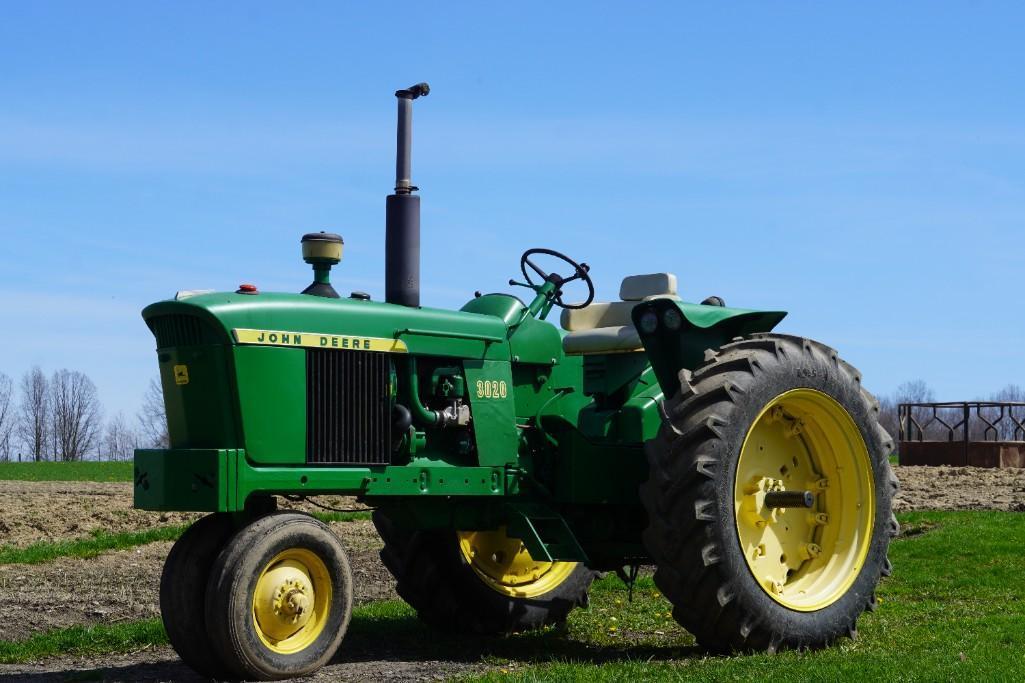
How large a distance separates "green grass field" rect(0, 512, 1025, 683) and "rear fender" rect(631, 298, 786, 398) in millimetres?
1720

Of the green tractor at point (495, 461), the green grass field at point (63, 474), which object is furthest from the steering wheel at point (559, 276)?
the green grass field at point (63, 474)

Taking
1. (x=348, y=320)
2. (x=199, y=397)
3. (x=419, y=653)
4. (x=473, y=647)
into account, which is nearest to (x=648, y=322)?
(x=348, y=320)

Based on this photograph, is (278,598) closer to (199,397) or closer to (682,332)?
(199,397)

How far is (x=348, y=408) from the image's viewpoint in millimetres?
6875

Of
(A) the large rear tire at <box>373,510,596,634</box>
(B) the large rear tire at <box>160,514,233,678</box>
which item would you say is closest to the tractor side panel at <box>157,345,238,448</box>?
(B) the large rear tire at <box>160,514,233,678</box>

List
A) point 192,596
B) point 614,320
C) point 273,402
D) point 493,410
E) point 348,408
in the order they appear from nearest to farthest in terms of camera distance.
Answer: point 192,596
point 273,402
point 348,408
point 493,410
point 614,320

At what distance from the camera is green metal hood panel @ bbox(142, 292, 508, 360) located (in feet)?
21.2

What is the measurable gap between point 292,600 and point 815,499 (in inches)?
133

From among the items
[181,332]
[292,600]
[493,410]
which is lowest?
[292,600]

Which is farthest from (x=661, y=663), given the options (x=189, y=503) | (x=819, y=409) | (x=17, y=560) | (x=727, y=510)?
(x=17, y=560)

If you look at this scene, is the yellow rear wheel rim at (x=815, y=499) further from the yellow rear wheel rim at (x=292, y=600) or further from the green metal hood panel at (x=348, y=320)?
the yellow rear wheel rim at (x=292, y=600)

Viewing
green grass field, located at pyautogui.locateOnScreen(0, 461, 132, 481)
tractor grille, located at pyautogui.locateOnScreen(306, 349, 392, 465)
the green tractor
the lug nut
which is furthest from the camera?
green grass field, located at pyautogui.locateOnScreen(0, 461, 132, 481)

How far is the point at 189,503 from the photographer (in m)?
6.32

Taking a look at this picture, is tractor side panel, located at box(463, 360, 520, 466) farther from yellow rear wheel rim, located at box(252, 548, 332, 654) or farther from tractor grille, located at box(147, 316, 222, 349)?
tractor grille, located at box(147, 316, 222, 349)
